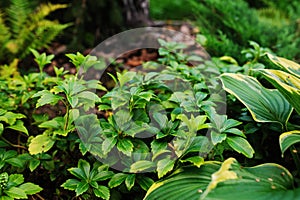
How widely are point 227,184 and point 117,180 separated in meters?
0.50

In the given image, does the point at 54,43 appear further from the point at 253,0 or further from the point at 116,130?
the point at 253,0

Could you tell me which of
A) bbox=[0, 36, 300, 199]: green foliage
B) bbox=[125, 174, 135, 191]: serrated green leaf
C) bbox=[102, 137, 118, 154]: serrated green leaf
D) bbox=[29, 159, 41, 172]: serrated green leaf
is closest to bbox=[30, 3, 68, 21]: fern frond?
bbox=[0, 36, 300, 199]: green foliage

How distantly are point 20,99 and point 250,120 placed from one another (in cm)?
117

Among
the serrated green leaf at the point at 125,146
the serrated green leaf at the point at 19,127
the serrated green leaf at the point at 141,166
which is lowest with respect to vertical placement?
the serrated green leaf at the point at 141,166

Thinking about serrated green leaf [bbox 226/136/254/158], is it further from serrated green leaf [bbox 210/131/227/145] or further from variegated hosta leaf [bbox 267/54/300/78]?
variegated hosta leaf [bbox 267/54/300/78]

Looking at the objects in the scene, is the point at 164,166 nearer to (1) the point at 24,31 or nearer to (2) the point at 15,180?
(2) the point at 15,180

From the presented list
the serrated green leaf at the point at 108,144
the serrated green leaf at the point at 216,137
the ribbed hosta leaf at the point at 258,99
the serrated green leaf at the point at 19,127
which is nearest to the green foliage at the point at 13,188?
the serrated green leaf at the point at 19,127

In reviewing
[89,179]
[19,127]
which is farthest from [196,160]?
[19,127]

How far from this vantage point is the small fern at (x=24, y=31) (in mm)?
2777

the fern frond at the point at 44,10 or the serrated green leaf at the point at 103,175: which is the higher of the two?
the fern frond at the point at 44,10

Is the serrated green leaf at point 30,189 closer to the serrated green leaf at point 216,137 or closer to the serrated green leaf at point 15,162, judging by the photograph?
the serrated green leaf at point 15,162

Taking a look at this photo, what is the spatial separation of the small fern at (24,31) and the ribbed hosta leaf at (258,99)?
1.49 metres

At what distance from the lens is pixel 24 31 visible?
9.28 feet

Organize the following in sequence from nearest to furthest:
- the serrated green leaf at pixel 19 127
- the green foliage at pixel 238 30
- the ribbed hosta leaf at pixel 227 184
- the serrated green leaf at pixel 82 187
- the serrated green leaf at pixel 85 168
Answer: the ribbed hosta leaf at pixel 227 184
the serrated green leaf at pixel 82 187
the serrated green leaf at pixel 85 168
the serrated green leaf at pixel 19 127
the green foliage at pixel 238 30
